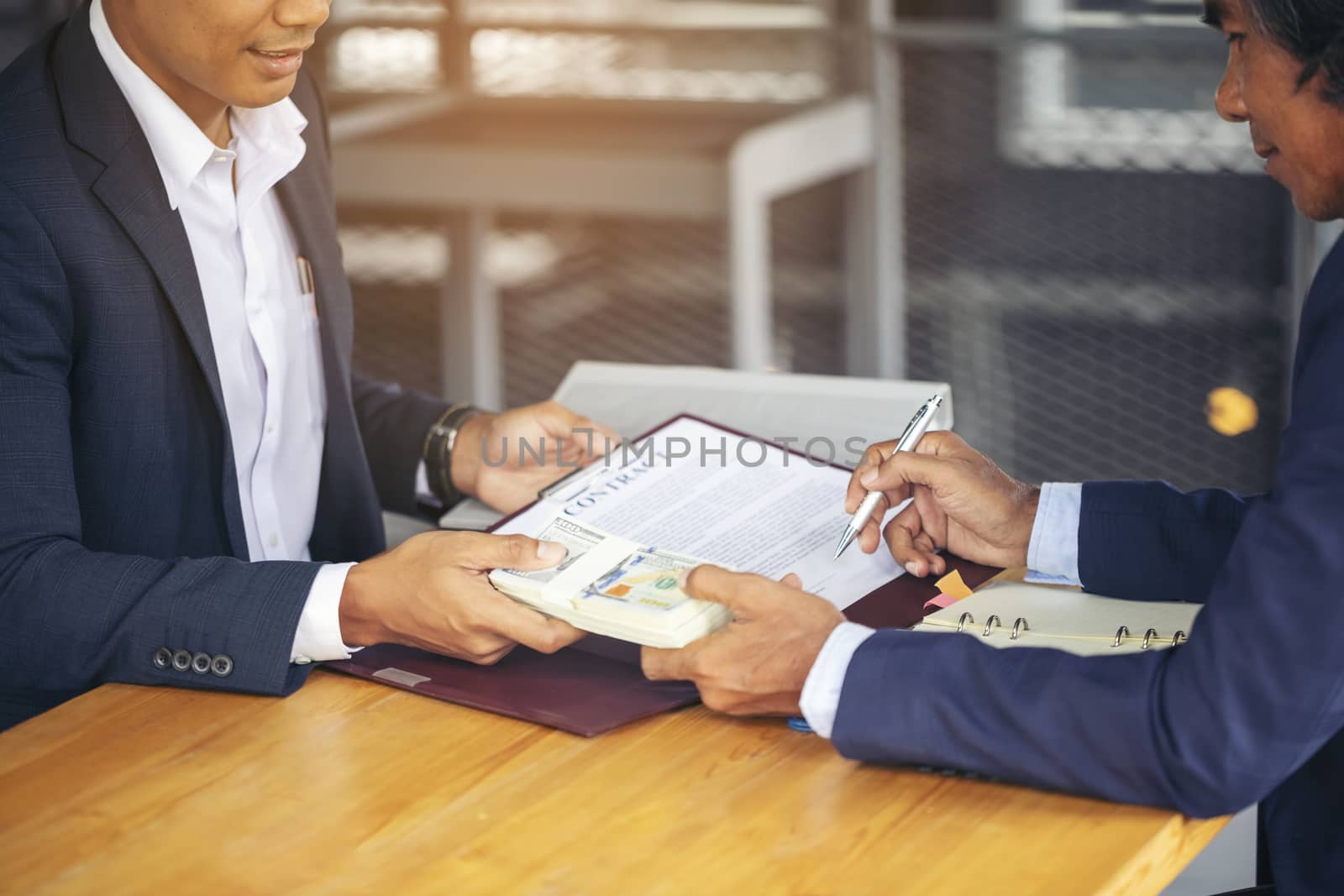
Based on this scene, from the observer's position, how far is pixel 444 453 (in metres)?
1.67

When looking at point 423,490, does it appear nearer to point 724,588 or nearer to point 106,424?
point 106,424

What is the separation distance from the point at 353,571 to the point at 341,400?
1.72ft

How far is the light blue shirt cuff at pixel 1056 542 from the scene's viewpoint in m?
1.22

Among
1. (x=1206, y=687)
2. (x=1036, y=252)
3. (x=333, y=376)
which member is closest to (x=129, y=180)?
(x=333, y=376)

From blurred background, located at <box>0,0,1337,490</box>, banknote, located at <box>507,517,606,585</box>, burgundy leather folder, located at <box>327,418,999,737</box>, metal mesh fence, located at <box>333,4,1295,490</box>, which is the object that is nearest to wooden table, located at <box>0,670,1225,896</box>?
burgundy leather folder, located at <box>327,418,999,737</box>

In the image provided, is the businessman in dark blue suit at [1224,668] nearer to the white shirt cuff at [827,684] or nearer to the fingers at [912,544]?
the white shirt cuff at [827,684]

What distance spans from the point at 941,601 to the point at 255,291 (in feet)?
2.69

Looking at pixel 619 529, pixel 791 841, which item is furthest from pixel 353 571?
pixel 791 841

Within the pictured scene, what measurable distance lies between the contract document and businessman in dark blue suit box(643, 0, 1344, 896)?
0.05 metres

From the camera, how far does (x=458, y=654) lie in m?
1.14

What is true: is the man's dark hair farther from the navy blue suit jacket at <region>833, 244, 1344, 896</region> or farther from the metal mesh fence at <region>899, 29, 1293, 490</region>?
the metal mesh fence at <region>899, 29, 1293, 490</region>

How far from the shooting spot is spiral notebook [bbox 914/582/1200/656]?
3.52 feet

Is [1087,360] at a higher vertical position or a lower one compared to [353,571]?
lower

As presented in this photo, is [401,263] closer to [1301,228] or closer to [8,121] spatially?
[1301,228]
